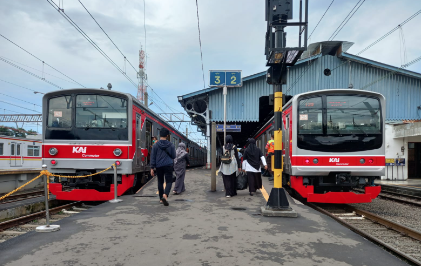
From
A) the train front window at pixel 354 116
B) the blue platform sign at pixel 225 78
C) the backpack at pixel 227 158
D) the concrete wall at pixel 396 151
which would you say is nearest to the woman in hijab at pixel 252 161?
the backpack at pixel 227 158

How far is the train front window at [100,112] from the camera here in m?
8.28

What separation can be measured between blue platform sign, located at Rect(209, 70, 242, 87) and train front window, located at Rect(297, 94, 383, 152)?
10.2 feet

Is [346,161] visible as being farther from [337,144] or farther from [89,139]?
[89,139]

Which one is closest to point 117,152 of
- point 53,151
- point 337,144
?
point 53,151

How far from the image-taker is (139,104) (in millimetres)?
9328

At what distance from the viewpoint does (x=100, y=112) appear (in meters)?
8.34

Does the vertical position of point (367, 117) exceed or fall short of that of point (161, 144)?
it exceeds it

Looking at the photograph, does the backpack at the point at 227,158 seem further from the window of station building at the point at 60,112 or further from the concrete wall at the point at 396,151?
the concrete wall at the point at 396,151

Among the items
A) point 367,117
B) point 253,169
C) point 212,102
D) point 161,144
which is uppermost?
point 212,102

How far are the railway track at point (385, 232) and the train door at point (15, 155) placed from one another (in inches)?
680

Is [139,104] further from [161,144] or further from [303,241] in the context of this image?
[303,241]

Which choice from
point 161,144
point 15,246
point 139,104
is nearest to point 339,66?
point 139,104

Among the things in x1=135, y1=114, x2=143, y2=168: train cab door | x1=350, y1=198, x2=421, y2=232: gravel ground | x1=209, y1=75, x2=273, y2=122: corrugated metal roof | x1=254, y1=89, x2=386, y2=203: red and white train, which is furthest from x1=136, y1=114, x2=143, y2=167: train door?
x1=209, y1=75, x2=273, y2=122: corrugated metal roof

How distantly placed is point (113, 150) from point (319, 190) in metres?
5.36
